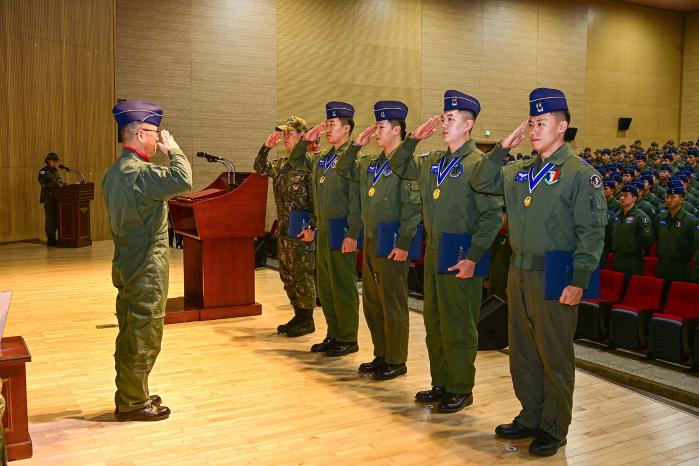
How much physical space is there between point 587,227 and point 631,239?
4.01m

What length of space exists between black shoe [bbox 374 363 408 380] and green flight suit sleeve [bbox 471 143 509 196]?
50.8 inches

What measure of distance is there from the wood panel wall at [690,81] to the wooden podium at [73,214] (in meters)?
15.5

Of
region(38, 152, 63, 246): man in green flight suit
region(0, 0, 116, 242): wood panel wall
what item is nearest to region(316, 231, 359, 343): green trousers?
region(38, 152, 63, 246): man in green flight suit

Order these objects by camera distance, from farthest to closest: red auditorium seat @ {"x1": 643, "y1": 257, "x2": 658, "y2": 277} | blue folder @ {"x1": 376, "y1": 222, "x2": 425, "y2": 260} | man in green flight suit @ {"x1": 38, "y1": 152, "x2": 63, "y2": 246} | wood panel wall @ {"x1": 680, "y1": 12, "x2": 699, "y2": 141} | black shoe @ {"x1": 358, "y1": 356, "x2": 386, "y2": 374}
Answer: wood panel wall @ {"x1": 680, "y1": 12, "x2": 699, "y2": 141} < man in green flight suit @ {"x1": 38, "y1": 152, "x2": 63, "y2": 246} < red auditorium seat @ {"x1": 643, "y1": 257, "x2": 658, "y2": 277} < black shoe @ {"x1": 358, "y1": 356, "x2": 386, "y2": 374} < blue folder @ {"x1": 376, "y1": 222, "x2": 425, "y2": 260}

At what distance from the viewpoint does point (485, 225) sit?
3443mm

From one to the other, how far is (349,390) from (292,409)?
1.37ft

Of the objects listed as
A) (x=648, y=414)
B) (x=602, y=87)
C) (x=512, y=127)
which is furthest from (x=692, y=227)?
(x=602, y=87)

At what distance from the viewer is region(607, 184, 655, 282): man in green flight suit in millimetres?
6527

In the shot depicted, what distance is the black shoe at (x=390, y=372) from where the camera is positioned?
13.4ft

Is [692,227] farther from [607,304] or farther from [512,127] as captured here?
[512,127]

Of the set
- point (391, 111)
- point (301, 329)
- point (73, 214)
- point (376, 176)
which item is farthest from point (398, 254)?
point (73, 214)

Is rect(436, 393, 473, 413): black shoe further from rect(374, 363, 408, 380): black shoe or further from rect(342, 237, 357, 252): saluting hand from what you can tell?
rect(342, 237, 357, 252): saluting hand

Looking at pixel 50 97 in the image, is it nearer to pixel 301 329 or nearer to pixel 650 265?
pixel 301 329

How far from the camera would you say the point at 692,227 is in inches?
244
